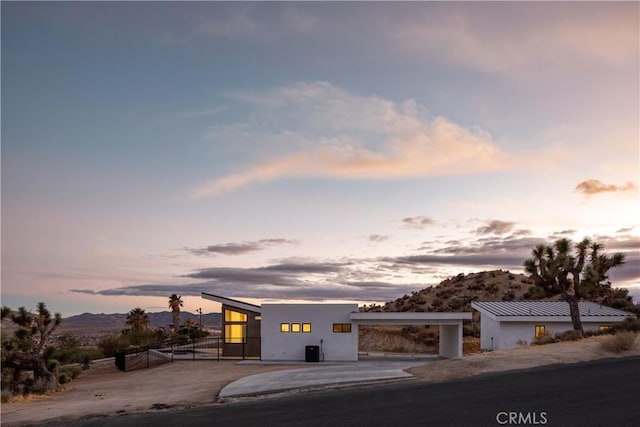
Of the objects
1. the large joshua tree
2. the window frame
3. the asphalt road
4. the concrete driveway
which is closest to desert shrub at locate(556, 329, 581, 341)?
the large joshua tree

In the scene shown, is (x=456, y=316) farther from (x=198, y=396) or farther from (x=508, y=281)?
(x=508, y=281)

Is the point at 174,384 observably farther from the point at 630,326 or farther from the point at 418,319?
the point at 630,326

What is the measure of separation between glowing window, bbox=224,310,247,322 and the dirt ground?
7672mm

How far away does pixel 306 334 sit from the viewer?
4241 centimetres

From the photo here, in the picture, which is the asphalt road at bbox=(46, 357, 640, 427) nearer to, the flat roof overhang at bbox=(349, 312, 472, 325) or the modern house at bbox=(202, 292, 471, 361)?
the flat roof overhang at bbox=(349, 312, 472, 325)

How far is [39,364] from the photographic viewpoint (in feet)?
105

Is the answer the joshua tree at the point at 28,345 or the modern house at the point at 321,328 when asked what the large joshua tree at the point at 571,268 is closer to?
the modern house at the point at 321,328

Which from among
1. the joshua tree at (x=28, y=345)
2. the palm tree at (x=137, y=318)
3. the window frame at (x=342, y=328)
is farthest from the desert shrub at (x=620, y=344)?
the palm tree at (x=137, y=318)

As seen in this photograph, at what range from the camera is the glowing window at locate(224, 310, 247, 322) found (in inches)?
1793

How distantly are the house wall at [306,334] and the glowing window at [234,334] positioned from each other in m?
3.32

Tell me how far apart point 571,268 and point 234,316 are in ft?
77.6

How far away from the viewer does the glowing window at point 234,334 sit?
149ft

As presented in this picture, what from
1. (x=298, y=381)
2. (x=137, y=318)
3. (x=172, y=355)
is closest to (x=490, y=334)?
(x=298, y=381)

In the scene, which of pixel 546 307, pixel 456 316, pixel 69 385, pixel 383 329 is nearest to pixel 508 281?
pixel 383 329
